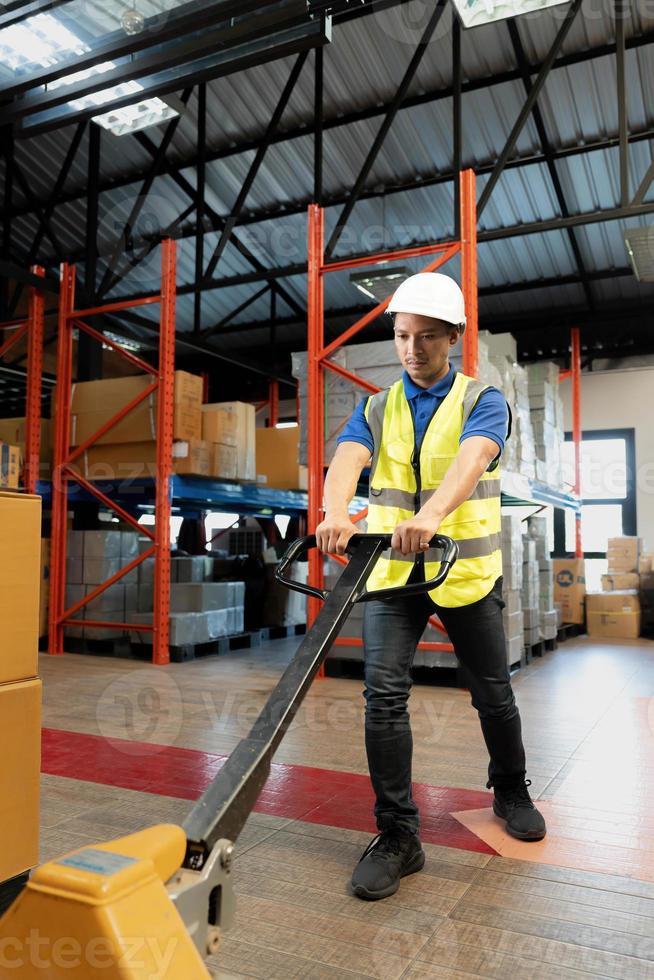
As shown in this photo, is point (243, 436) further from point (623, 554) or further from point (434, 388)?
point (434, 388)

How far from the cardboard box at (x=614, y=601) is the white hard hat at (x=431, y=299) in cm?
904

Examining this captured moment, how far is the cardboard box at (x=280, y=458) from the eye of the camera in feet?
35.1

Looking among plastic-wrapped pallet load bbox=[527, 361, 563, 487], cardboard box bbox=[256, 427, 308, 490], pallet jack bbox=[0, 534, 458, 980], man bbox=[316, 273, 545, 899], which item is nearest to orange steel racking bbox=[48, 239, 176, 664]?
cardboard box bbox=[256, 427, 308, 490]

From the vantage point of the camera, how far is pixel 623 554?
35.9ft

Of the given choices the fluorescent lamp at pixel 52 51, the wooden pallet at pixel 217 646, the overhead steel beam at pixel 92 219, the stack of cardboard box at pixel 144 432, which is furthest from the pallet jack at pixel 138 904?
the overhead steel beam at pixel 92 219

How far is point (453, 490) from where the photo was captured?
2168 mm

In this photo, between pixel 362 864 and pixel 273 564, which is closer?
pixel 362 864

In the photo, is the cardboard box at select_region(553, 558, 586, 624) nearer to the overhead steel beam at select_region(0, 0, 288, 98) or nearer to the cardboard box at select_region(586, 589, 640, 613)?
the cardboard box at select_region(586, 589, 640, 613)

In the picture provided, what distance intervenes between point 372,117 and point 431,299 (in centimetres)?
825

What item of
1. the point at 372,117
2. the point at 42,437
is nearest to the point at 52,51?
the point at 42,437

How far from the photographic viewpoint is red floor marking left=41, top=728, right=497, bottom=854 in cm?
298

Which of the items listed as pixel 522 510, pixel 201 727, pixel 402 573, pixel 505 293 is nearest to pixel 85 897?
pixel 402 573

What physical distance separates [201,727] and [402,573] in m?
2.69

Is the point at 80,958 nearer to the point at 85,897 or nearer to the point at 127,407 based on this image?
the point at 85,897
